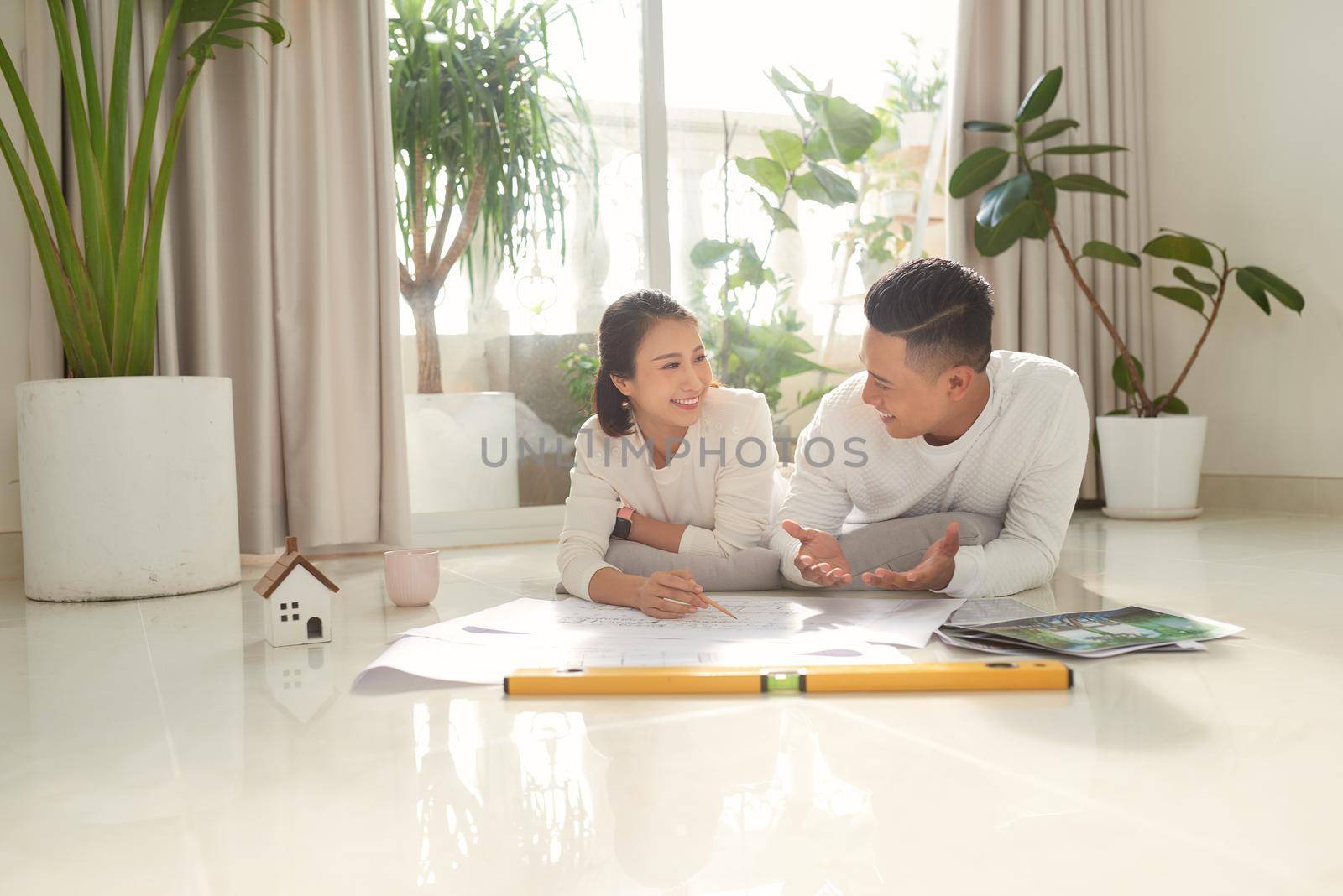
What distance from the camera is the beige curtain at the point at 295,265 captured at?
2.58m

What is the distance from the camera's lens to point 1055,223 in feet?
10.9

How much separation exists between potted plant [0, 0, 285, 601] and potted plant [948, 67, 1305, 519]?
2.04 meters

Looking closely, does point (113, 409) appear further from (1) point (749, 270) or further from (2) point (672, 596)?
(1) point (749, 270)

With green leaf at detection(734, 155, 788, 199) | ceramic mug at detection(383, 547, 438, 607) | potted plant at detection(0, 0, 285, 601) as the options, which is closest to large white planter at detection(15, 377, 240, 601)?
potted plant at detection(0, 0, 285, 601)

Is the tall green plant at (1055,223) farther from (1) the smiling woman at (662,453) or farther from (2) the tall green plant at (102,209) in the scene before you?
(2) the tall green plant at (102,209)

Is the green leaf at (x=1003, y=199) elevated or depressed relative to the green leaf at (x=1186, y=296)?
elevated

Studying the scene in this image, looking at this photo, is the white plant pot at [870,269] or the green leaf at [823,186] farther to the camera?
the white plant pot at [870,269]

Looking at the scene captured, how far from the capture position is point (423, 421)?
3061 mm

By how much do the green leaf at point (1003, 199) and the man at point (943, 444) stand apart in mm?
1344

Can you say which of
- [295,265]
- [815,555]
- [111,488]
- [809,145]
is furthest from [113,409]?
[809,145]

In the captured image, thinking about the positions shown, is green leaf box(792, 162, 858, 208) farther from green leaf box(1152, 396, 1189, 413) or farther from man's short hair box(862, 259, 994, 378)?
man's short hair box(862, 259, 994, 378)

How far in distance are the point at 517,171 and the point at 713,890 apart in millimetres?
2647

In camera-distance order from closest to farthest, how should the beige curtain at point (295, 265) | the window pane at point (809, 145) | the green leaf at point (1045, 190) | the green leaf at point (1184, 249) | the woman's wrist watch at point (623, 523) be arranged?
the woman's wrist watch at point (623, 523) < the beige curtain at point (295, 265) < the green leaf at point (1184, 249) < the green leaf at point (1045, 190) < the window pane at point (809, 145)

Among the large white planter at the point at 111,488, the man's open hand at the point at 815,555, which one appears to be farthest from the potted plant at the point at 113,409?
the man's open hand at the point at 815,555
